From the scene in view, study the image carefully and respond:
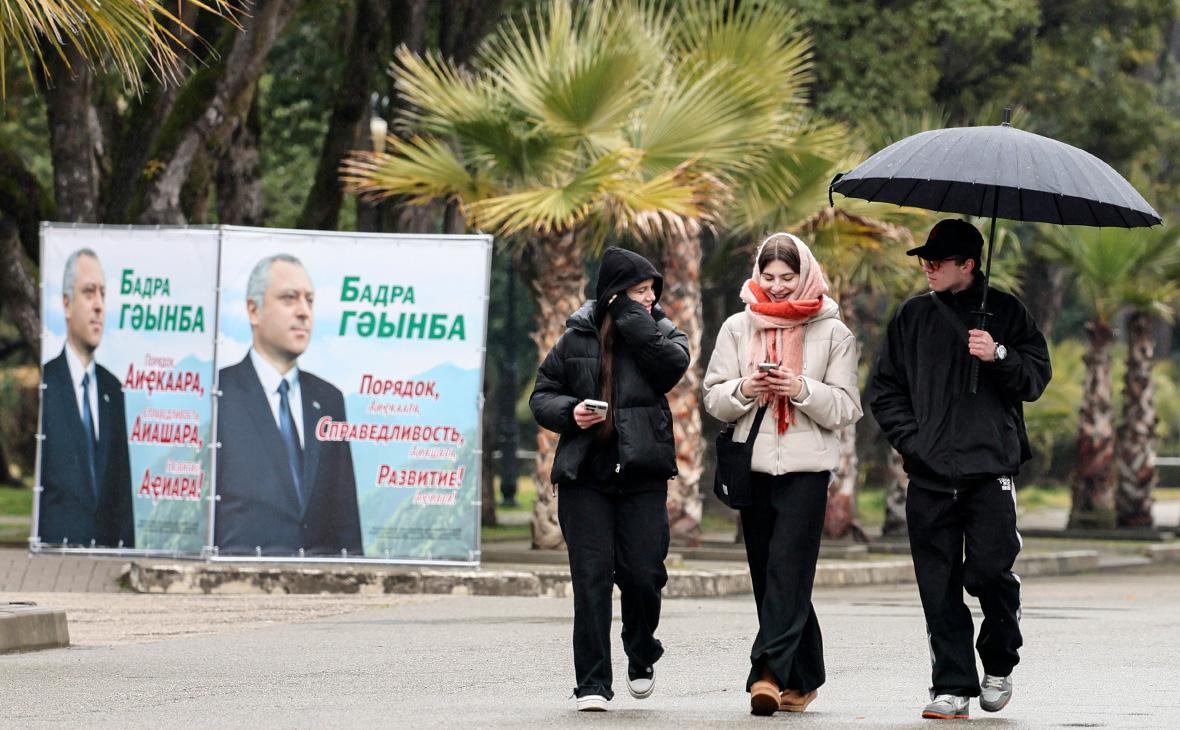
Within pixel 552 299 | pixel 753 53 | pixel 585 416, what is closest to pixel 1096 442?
pixel 753 53

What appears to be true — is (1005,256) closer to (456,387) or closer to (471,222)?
(471,222)

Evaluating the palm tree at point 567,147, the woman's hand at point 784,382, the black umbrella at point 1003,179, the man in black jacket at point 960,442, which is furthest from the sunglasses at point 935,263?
the palm tree at point 567,147

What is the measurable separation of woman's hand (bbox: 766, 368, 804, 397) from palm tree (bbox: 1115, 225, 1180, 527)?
20953 mm

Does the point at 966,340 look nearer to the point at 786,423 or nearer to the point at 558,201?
the point at 786,423

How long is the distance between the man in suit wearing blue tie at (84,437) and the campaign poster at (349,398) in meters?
1.04

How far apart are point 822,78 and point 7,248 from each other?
9.73 meters

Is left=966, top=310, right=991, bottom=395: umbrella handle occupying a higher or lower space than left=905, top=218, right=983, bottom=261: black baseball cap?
lower

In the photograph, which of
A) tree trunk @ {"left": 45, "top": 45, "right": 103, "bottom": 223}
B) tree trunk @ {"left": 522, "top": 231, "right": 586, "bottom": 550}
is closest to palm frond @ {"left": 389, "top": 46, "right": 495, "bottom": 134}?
tree trunk @ {"left": 522, "top": 231, "right": 586, "bottom": 550}

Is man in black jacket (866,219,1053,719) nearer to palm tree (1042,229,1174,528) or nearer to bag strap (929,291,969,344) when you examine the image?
bag strap (929,291,969,344)

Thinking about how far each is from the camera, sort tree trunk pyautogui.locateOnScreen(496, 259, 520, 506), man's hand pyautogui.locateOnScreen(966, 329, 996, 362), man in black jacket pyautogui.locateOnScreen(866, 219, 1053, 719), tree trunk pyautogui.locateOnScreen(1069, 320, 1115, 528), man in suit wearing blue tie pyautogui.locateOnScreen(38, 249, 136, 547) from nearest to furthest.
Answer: man's hand pyautogui.locateOnScreen(966, 329, 996, 362) < man in black jacket pyautogui.locateOnScreen(866, 219, 1053, 719) < man in suit wearing blue tie pyautogui.locateOnScreen(38, 249, 136, 547) < tree trunk pyautogui.locateOnScreen(1069, 320, 1115, 528) < tree trunk pyautogui.locateOnScreen(496, 259, 520, 506)

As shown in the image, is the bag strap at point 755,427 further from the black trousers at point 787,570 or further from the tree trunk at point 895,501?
the tree trunk at point 895,501

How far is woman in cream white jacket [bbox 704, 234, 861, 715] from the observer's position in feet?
25.1

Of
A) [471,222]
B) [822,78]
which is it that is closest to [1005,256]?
[822,78]

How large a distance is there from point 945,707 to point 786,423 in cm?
116
